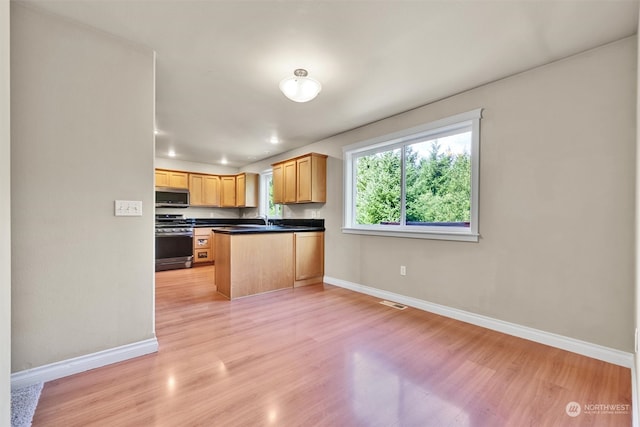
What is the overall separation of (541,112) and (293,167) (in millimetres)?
3305

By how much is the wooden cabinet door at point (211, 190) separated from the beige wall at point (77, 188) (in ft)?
14.6

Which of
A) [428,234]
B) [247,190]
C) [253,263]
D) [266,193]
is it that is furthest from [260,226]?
[428,234]

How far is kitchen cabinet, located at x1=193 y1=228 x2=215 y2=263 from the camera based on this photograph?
5.82m

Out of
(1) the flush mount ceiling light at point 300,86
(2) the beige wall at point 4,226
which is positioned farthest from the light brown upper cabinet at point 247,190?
(2) the beige wall at point 4,226

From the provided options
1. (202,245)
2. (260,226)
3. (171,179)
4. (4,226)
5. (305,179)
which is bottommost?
(202,245)

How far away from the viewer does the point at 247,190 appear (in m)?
6.36

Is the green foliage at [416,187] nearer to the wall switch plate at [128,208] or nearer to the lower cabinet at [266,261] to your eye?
the lower cabinet at [266,261]

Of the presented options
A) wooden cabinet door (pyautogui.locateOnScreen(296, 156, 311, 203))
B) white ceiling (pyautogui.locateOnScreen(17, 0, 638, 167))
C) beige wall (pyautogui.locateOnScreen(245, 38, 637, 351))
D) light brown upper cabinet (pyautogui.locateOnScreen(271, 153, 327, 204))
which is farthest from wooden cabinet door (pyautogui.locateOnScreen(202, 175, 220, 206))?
beige wall (pyautogui.locateOnScreen(245, 38, 637, 351))

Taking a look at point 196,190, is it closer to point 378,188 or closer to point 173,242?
point 173,242

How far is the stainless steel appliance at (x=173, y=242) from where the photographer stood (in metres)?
5.23

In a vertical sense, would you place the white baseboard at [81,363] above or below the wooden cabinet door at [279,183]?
below

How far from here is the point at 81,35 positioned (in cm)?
187

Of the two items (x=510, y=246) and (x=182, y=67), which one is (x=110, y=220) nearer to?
(x=182, y=67)

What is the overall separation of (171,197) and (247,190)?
1547 mm
